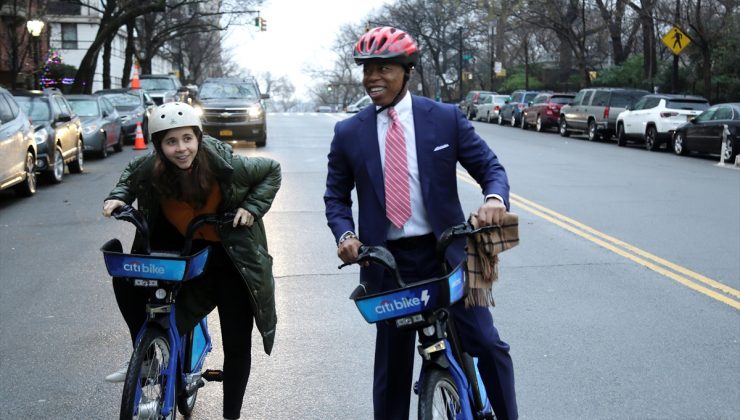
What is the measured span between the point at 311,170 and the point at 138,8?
48.7ft

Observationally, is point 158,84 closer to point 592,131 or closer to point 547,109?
point 547,109

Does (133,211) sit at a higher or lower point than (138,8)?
lower

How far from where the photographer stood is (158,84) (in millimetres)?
39844

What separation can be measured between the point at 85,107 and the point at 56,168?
6.50 metres

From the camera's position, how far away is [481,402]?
361cm

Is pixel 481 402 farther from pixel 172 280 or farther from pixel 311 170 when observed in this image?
pixel 311 170

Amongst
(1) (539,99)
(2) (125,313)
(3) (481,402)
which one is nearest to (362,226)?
(3) (481,402)

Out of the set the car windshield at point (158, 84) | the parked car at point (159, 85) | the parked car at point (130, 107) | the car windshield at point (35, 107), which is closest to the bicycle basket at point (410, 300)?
the car windshield at point (35, 107)

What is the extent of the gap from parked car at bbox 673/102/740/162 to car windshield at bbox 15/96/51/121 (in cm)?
1473

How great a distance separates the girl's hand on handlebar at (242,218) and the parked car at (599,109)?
27.7 m

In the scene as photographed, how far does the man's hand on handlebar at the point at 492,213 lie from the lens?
346 cm

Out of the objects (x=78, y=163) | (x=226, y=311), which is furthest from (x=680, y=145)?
(x=226, y=311)

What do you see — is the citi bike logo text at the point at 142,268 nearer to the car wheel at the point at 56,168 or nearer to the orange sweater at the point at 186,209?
the orange sweater at the point at 186,209

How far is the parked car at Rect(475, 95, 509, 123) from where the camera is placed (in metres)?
46.3
